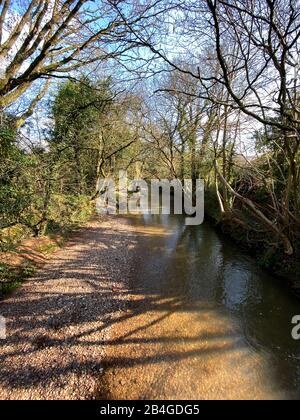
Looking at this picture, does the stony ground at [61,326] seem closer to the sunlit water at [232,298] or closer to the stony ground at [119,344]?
the stony ground at [119,344]

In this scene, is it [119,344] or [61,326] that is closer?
[119,344]

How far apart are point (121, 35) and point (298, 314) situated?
6596mm

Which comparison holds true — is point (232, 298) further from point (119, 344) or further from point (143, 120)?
point (143, 120)

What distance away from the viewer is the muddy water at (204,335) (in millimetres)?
3342

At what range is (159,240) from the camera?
382 inches

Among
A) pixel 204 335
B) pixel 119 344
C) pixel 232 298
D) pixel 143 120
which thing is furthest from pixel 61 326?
pixel 143 120

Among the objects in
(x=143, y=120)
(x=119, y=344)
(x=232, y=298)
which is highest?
(x=143, y=120)

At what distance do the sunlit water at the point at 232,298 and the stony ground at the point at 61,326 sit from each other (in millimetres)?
968

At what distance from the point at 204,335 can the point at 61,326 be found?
259 centimetres

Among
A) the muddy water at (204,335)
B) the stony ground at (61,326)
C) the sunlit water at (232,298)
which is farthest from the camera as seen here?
the sunlit water at (232,298)

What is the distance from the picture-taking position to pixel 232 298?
5570 mm

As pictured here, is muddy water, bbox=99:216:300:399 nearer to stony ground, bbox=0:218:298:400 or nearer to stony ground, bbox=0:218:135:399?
stony ground, bbox=0:218:298:400

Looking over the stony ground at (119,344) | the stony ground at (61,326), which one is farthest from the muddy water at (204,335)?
the stony ground at (61,326)
